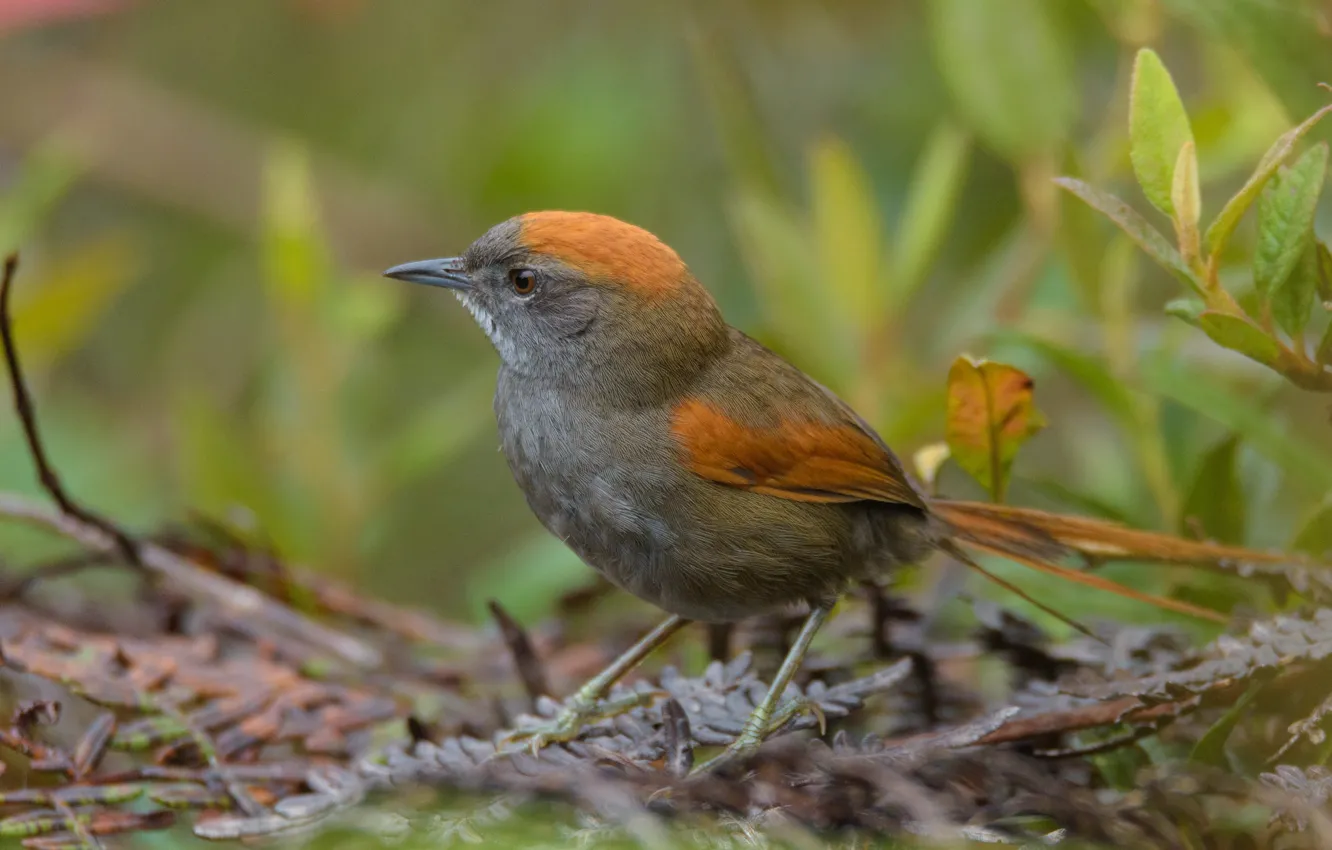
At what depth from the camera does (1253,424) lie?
255 cm

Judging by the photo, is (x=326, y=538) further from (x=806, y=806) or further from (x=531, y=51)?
(x=531, y=51)

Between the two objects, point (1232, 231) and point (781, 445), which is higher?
point (1232, 231)

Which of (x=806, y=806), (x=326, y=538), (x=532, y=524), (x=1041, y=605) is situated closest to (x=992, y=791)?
(x=806, y=806)

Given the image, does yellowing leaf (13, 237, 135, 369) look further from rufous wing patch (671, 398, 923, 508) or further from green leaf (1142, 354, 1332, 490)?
green leaf (1142, 354, 1332, 490)

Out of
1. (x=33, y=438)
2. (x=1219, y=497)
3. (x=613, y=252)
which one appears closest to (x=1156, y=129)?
(x=1219, y=497)

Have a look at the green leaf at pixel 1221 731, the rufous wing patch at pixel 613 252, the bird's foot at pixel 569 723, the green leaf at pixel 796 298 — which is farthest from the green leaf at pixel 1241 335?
the green leaf at pixel 796 298

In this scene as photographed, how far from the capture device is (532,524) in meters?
6.45

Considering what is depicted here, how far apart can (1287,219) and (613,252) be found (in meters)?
1.45

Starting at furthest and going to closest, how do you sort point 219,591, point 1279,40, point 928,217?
point 928,217 < point 219,591 < point 1279,40

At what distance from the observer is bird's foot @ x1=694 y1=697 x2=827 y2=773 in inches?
79.0

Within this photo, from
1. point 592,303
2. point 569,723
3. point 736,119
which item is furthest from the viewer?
point 736,119

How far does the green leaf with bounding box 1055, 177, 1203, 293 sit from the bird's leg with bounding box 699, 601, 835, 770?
0.90 meters

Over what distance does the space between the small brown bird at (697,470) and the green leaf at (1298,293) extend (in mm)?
474

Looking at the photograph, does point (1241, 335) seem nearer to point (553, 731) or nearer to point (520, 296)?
point (553, 731)
